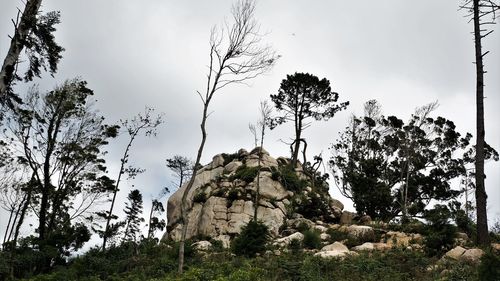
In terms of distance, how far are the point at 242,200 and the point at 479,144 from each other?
50.2ft

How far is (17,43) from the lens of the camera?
29.2 ft

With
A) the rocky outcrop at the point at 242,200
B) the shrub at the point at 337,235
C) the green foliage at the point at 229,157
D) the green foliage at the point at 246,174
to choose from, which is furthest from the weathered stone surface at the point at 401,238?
the green foliage at the point at 229,157

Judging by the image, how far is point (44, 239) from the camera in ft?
73.8

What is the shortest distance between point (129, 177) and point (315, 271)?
70.4ft

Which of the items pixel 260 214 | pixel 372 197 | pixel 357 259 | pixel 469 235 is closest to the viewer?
pixel 357 259

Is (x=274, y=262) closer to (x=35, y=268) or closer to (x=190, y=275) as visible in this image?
(x=190, y=275)

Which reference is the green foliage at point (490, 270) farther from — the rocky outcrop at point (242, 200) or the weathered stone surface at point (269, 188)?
the weathered stone surface at point (269, 188)

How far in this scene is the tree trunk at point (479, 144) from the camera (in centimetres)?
1364

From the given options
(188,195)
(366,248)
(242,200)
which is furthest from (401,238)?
(188,195)

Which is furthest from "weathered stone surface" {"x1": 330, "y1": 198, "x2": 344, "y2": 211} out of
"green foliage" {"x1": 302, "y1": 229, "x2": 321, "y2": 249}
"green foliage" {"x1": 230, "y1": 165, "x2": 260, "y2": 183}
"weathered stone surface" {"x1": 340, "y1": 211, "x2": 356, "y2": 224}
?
"green foliage" {"x1": 302, "y1": 229, "x2": 321, "y2": 249}

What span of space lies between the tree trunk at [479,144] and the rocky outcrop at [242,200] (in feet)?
38.3

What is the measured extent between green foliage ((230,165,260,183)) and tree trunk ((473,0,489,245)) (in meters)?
15.4

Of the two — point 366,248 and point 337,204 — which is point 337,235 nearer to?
point 366,248

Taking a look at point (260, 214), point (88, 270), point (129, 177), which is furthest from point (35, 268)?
point (260, 214)
